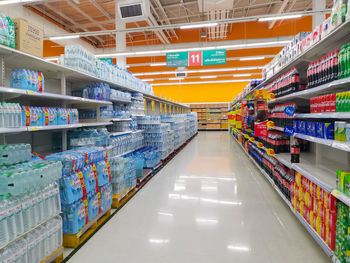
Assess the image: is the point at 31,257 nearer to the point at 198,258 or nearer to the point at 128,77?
the point at 198,258

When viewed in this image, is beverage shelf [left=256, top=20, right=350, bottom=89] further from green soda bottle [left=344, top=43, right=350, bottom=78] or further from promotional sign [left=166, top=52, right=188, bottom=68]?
promotional sign [left=166, top=52, right=188, bottom=68]

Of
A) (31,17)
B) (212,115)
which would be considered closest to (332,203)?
(31,17)

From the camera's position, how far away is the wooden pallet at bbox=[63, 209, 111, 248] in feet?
7.75

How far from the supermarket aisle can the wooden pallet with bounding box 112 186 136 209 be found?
4.5 inches

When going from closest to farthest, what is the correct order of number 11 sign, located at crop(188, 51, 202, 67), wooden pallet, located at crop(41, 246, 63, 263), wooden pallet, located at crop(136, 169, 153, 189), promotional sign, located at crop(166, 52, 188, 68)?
wooden pallet, located at crop(41, 246, 63, 263), wooden pallet, located at crop(136, 169, 153, 189), number 11 sign, located at crop(188, 51, 202, 67), promotional sign, located at crop(166, 52, 188, 68)

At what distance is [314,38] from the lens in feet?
8.04

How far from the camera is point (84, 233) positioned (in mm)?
2609

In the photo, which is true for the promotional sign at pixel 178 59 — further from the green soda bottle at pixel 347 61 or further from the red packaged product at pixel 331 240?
the red packaged product at pixel 331 240

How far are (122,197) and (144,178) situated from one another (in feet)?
3.89

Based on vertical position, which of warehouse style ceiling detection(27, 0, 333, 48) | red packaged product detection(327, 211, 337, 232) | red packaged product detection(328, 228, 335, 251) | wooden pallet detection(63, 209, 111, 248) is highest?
warehouse style ceiling detection(27, 0, 333, 48)

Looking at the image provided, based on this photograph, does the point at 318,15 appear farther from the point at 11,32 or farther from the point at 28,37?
the point at 11,32

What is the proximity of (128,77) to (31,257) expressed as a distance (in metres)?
4.08

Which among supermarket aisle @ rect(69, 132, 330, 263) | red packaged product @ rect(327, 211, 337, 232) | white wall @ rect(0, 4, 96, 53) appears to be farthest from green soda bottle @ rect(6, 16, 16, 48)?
white wall @ rect(0, 4, 96, 53)

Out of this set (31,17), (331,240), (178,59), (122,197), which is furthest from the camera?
(178,59)
